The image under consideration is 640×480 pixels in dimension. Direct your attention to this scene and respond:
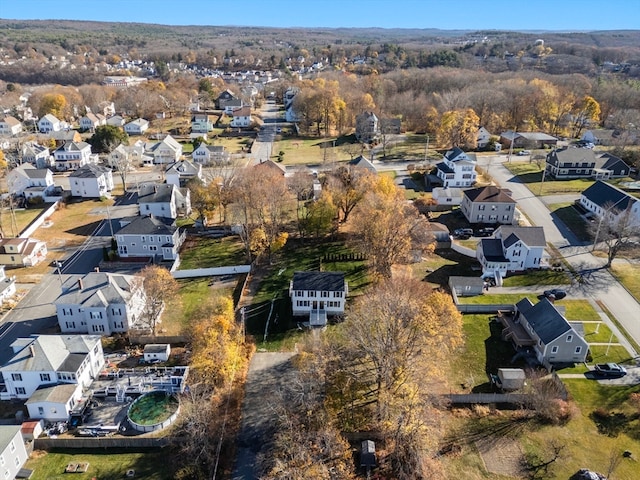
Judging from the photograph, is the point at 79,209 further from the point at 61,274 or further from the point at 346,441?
the point at 346,441

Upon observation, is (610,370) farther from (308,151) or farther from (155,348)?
(308,151)

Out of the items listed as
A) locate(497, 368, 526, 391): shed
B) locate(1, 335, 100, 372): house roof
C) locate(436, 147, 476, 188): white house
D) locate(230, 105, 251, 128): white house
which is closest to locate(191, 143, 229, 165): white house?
locate(230, 105, 251, 128): white house

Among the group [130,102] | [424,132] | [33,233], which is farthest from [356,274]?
[130,102]

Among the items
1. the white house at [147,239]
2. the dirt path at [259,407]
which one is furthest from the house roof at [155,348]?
the white house at [147,239]

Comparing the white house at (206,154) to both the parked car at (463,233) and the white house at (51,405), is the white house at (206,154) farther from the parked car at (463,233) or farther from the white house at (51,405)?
the white house at (51,405)

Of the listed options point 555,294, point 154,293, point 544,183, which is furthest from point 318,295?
point 544,183
